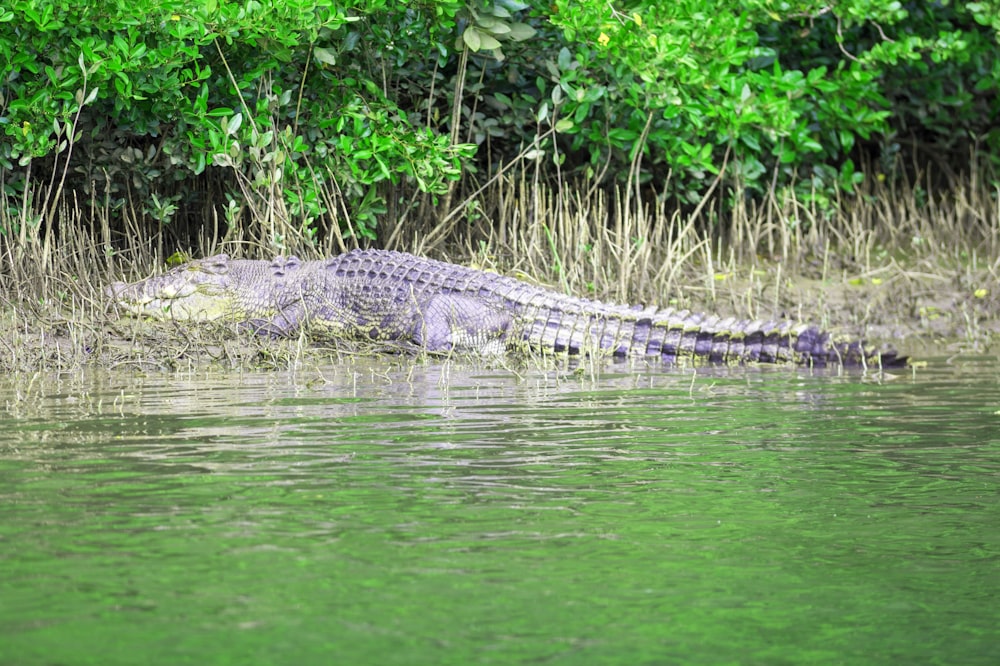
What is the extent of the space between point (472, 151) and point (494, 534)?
6516 millimetres

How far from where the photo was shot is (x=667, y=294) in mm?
9461

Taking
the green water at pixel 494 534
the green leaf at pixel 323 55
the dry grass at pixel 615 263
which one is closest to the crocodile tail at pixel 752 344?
the dry grass at pixel 615 263

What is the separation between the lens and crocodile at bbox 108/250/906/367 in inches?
310

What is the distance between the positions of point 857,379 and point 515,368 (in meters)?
1.78

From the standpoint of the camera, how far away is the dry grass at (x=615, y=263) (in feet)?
24.4

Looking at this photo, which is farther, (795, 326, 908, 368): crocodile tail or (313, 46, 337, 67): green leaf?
(313, 46, 337, 67): green leaf

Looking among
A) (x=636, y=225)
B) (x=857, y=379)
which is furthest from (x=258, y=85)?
(x=857, y=379)

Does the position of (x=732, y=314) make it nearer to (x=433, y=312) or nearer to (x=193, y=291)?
(x=433, y=312)

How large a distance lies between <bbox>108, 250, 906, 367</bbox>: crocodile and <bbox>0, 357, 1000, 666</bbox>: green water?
2396 millimetres

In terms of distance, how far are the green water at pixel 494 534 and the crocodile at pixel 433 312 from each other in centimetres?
240

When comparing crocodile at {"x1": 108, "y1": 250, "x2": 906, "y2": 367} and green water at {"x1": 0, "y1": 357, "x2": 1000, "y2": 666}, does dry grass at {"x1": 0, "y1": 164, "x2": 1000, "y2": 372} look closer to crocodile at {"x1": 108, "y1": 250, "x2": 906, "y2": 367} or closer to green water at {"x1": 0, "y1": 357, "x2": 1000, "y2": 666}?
crocodile at {"x1": 108, "y1": 250, "x2": 906, "y2": 367}

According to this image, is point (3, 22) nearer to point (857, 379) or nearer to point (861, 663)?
point (857, 379)

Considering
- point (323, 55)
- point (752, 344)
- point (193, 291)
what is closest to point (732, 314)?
point (752, 344)

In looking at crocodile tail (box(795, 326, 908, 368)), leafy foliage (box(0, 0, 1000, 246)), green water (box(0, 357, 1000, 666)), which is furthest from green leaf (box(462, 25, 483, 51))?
green water (box(0, 357, 1000, 666))
